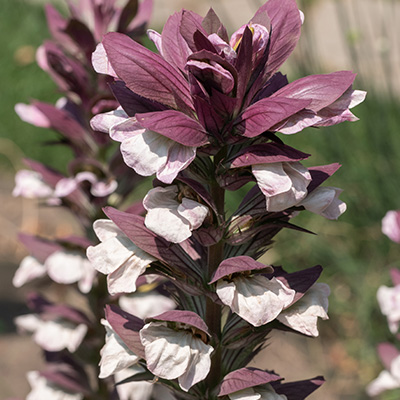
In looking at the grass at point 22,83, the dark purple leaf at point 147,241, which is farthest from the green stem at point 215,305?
the grass at point 22,83

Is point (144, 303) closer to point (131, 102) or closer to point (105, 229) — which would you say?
point (105, 229)

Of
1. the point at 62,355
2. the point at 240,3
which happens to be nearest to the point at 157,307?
the point at 62,355

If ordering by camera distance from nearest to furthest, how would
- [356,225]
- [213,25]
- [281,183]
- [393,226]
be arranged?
[281,183] < [213,25] < [393,226] < [356,225]

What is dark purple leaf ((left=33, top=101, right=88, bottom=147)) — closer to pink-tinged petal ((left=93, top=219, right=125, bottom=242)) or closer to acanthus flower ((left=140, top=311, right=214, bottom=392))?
pink-tinged petal ((left=93, top=219, right=125, bottom=242))

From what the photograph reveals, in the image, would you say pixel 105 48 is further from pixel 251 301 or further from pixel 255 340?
pixel 255 340

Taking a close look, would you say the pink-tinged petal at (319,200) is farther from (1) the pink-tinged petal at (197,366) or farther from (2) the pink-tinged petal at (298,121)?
(1) the pink-tinged petal at (197,366)

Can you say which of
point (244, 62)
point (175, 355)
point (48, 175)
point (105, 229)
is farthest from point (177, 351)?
point (48, 175)
